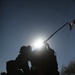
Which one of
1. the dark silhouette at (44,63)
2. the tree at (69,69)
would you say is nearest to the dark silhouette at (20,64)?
the dark silhouette at (44,63)

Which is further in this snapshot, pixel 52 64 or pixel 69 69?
pixel 69 69

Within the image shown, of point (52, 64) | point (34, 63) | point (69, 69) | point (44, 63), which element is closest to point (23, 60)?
point (34, 63)

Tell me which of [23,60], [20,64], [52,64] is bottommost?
[52,64]

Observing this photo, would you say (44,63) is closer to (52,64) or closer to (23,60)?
(52,64)

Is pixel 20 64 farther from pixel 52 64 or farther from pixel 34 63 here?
pixel 52 64

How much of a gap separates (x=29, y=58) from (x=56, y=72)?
2.74 metres

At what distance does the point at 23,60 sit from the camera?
956 inches

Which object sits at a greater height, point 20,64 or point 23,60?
point 23,60

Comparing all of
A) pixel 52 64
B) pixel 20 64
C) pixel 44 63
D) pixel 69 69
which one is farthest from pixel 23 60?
pixel 69 69

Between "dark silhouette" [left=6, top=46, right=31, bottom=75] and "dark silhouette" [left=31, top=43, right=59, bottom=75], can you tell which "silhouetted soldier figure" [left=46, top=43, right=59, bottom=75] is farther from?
"dark silhouette" [left=6, top=46, right=31, bottom=75]

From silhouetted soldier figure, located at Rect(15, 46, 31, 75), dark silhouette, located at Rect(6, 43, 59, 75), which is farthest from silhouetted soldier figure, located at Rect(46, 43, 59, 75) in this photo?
silhouetted soldier figure, located at Rect(15, 46, 31, 75)

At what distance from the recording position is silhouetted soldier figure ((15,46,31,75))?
24.1m

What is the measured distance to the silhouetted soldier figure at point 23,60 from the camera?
79.1ft

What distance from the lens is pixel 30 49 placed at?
81.3ft
